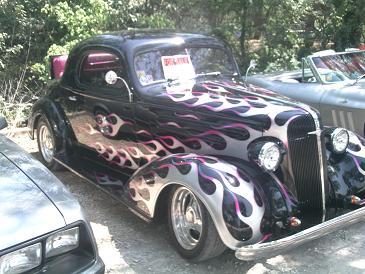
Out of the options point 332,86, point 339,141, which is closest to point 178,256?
A: point 339,141

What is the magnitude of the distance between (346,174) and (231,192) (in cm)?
128

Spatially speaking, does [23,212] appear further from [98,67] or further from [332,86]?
[332,86]

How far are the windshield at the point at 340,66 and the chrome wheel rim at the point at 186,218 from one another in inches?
147

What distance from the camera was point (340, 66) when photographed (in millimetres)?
7082

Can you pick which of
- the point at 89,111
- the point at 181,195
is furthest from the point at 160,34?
the point at 181,195

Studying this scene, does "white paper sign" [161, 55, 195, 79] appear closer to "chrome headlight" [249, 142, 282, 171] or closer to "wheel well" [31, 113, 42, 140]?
"chrome headlight" [249, 142, 282, 171]

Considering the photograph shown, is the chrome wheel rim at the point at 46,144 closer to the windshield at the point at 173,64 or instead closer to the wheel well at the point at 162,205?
the windshield at the point at 173,64

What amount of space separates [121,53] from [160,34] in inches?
21.1

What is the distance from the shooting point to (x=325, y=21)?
12023mm

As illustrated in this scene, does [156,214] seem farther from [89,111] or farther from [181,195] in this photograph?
[89,111]

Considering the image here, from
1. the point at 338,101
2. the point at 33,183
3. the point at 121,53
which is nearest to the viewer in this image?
the point at 33,183

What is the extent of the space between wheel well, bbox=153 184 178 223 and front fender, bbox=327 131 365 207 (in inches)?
53.8

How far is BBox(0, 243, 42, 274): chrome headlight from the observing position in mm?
2412

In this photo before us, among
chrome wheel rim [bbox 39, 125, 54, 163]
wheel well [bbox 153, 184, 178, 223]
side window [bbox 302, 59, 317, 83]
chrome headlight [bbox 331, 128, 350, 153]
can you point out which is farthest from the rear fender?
side window [bbox 302, 59, 317, 83]
